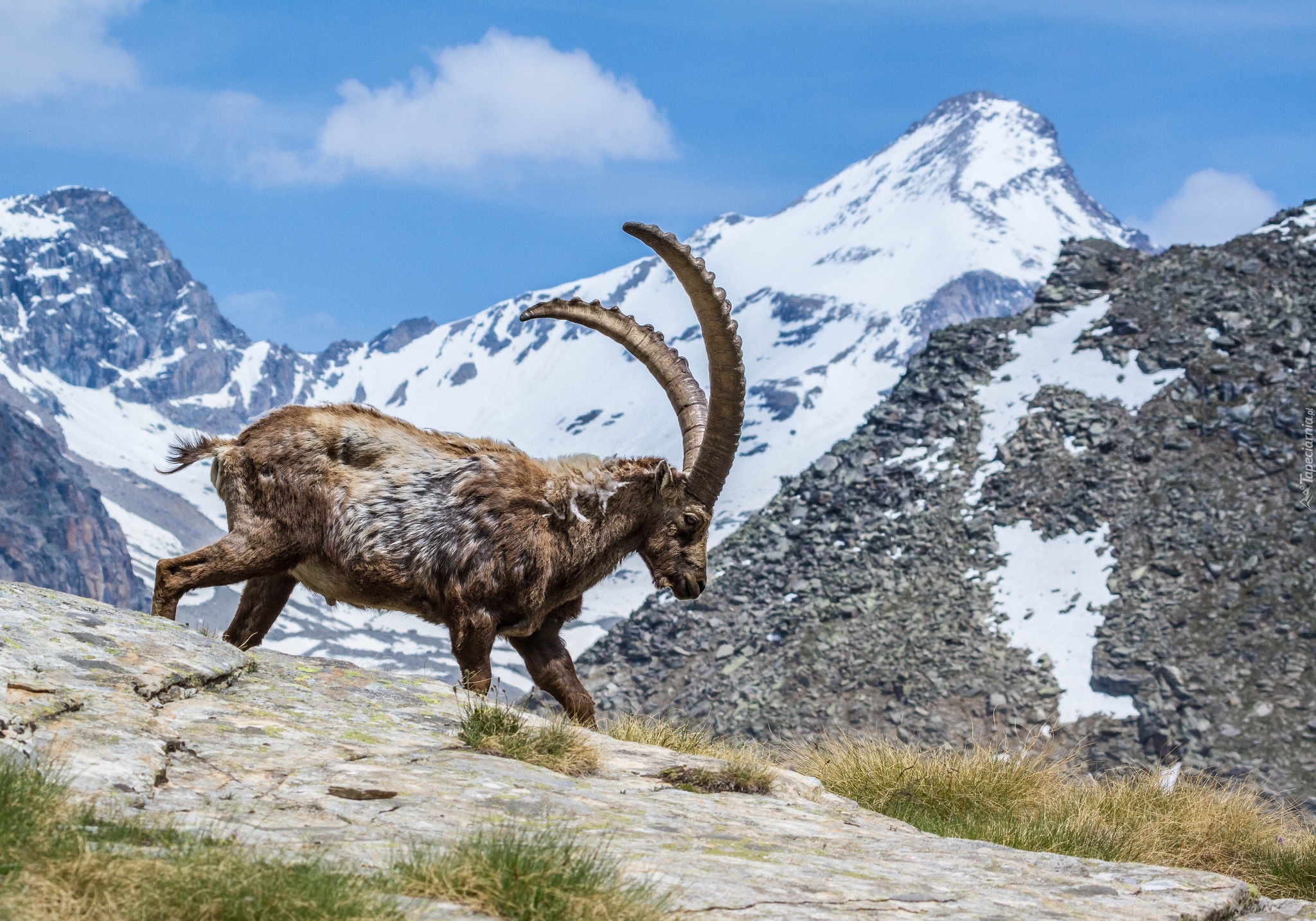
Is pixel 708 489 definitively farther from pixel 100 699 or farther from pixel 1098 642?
pixel 1098 642

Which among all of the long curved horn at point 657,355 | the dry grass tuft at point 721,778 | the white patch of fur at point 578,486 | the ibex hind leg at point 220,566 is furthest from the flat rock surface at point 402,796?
the long curved horn at point 657,355

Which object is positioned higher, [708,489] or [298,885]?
[708,489]

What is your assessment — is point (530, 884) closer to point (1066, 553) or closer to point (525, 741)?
point (525, 741)

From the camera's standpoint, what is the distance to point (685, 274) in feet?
31.4

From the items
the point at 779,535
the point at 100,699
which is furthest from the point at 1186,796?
the point at 779,535

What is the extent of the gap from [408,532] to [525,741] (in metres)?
2.16

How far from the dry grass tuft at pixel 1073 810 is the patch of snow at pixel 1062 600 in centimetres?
4437

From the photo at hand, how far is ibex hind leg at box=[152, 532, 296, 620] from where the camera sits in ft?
28.1

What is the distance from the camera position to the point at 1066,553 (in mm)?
61750

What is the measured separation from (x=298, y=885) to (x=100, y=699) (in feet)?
9.03

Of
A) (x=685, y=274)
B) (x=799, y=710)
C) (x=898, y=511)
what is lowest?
(x=799, y=710)

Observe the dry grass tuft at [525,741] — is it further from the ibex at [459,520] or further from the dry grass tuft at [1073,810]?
the dry grass tuft at [1073,810]

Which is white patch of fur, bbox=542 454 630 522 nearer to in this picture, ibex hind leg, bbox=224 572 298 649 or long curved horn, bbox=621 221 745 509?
long curved horn, bbox=621 221 745 509

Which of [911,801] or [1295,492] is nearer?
[911,801]
